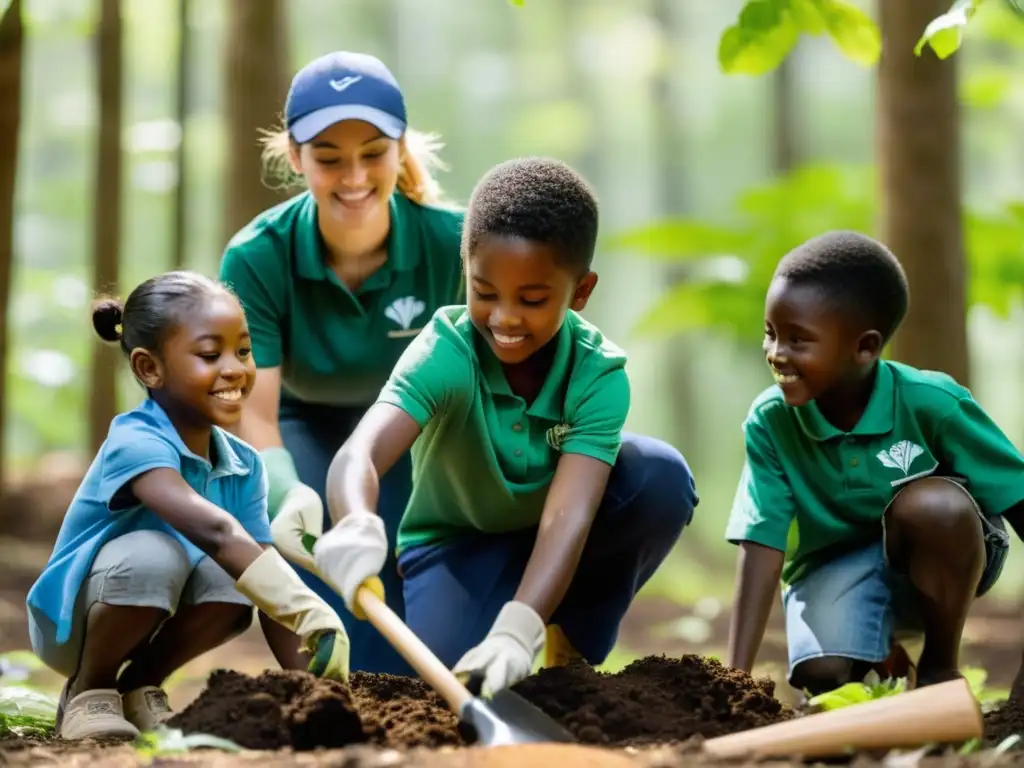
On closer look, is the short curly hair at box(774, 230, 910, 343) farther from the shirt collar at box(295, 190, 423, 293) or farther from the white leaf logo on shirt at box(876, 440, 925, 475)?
the shirt collar at box(295, 190, 423, 293)

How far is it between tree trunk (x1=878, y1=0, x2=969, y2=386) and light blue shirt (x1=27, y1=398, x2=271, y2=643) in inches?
83.1

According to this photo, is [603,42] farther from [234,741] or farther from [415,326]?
[234,741]

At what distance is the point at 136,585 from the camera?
99.3 inches

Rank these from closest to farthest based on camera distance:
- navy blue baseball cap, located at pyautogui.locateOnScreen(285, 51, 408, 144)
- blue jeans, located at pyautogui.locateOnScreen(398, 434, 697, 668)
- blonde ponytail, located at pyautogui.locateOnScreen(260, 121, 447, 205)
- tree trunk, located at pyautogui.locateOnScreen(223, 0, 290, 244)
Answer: blue jeans, located at pyautogui.locateOnScreen(398, 434, 697, 668), navy blue baseball cap, located at pyautogui.locateOnScreen(285, 51, 408, 144), blonde ponytail, located at pyautogui.locateOnScreen(260, 121, 447, 205), tree trunk, located at pyautogui.locateOnScreen(223, 0, 290, 244)

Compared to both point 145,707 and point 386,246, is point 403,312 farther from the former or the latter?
point 145,707

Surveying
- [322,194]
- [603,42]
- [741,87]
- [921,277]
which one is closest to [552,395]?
[322,194]

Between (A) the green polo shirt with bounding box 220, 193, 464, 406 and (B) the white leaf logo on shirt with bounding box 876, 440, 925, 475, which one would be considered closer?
(B) the white leaf logo on shirt with bounding box 876, 440, 925, 475

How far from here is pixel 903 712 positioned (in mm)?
2104

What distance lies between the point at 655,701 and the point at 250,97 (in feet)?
12.7

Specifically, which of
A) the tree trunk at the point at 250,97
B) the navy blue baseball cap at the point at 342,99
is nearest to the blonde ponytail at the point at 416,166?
the navy blue baseball cap at the point at 342,99

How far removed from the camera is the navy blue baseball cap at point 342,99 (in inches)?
125

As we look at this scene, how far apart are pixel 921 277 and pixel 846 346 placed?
1171 mm

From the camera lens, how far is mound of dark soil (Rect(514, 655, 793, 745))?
2314 millimetres

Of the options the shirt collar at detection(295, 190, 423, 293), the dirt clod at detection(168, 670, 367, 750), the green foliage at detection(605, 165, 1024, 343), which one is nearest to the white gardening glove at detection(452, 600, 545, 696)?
the dirt clod at detection(168, 670, 367, 750)
